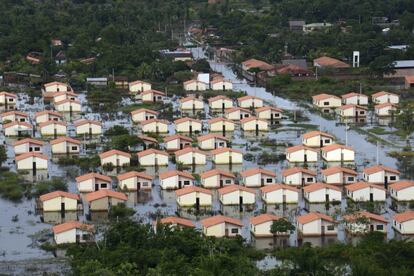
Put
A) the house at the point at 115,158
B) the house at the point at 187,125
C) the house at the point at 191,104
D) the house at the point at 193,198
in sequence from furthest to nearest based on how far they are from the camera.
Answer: the house at the point at 191,104
the house at the point at 187,125
the house at the point at 115,158
the house at the point at 193,198

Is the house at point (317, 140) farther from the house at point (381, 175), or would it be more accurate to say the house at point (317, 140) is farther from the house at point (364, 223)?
the house at point (364, 223)

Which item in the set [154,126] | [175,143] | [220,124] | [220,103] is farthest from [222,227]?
[220,103]

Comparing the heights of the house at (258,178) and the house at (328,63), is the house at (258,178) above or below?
below

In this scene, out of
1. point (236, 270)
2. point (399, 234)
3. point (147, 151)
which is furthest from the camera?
point (147, 151)

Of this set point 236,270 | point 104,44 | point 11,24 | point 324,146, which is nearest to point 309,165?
point 324,146

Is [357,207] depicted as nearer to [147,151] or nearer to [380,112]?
[147,151]

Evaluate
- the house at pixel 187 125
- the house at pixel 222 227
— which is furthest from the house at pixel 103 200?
the house at pixel 187 125
